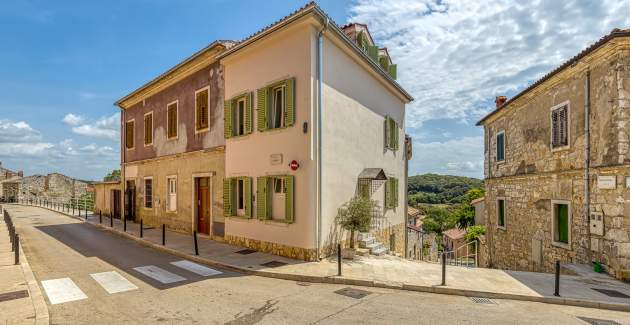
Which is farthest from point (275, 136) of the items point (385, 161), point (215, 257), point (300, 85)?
point (385, 161)

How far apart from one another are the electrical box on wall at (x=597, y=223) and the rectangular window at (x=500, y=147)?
257 inches

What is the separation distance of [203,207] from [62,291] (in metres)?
7.17

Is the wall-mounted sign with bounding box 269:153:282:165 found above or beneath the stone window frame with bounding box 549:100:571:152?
beneath

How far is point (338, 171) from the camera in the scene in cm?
1083

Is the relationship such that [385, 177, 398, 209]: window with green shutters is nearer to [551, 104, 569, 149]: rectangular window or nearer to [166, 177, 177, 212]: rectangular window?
[551, 104, 569, 149]: rectangular window

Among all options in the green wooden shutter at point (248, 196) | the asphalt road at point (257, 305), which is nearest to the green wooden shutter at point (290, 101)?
the green wooden shutter at point (248, 196)

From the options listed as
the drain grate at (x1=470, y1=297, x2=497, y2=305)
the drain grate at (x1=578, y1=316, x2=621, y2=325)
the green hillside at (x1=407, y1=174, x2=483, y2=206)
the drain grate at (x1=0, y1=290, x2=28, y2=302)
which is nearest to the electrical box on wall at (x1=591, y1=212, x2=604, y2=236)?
the drain grate at (x1=578, y1=316, x2=621, y2=325)

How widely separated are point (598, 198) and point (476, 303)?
510 cm

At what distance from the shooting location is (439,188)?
341 ft

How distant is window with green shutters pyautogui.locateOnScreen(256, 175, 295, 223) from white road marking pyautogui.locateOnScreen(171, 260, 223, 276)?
2.43 metres

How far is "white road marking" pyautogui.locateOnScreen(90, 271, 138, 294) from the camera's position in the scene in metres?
7.19

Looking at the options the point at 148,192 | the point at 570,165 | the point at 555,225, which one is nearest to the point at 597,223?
the point at 570,165

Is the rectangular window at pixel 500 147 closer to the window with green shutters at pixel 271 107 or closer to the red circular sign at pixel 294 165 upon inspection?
the red circular sign at pixel 294 165

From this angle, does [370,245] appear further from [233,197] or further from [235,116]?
[235,116]
